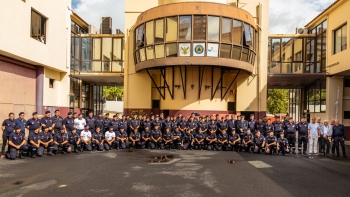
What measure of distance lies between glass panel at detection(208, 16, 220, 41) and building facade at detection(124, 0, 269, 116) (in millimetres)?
58

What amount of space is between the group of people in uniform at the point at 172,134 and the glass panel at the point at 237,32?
521cm

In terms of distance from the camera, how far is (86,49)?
24.5m

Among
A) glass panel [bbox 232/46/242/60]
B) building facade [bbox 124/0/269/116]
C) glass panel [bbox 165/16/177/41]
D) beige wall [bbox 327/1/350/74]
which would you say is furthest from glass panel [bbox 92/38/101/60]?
beige wall [bbox 327/1/350/74]

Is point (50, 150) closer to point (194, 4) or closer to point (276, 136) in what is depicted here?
point (276, 136)

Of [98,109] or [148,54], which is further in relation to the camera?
[98,109]

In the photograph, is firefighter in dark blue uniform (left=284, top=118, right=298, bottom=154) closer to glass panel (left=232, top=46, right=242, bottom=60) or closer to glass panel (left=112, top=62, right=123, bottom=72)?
glass panel (left=232, top=46, right=242, bottom=60)

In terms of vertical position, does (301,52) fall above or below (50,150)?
above

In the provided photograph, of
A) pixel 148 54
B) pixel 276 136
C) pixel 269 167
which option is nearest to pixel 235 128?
pixel 276 136

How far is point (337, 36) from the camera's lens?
20.2m

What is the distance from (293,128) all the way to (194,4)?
9.29 metres

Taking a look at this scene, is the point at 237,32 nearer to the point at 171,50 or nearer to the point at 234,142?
the point at 171,50

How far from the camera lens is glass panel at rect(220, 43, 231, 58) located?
17.8 m

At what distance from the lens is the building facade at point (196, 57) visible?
17.8 m

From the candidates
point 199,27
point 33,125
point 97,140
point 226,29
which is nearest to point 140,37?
point 199,27
